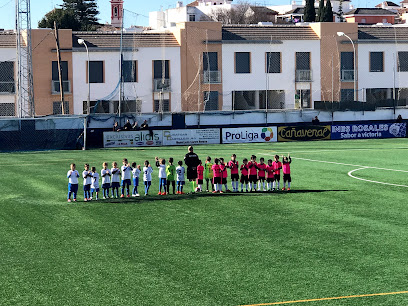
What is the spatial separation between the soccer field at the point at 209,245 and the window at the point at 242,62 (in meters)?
39.1

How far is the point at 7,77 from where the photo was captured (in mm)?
66562

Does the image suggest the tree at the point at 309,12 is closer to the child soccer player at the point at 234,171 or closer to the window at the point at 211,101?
the window at the point at 211,101

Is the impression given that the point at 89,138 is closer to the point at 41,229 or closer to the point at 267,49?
the point at 267,49

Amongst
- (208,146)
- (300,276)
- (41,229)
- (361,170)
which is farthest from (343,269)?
(208,146)

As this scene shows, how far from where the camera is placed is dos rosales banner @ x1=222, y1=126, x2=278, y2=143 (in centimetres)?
5869

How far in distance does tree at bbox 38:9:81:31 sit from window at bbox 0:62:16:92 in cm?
4099

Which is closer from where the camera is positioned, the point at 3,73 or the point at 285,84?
the point at 3,73

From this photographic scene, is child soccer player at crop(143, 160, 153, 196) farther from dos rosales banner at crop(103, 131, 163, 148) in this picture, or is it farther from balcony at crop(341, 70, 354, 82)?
balcony at crop(341, 70, 354, 82)

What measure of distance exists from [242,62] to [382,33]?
51.6 ft

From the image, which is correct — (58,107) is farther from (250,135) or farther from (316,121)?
(316,121)

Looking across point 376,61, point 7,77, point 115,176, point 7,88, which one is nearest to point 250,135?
point 7,88

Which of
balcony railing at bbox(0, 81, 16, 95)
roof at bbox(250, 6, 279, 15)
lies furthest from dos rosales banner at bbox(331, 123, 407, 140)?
roof at bbox(250, 6, 279, 15)

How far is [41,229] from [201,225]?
15.7ft

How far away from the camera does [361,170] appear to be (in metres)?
37.3
